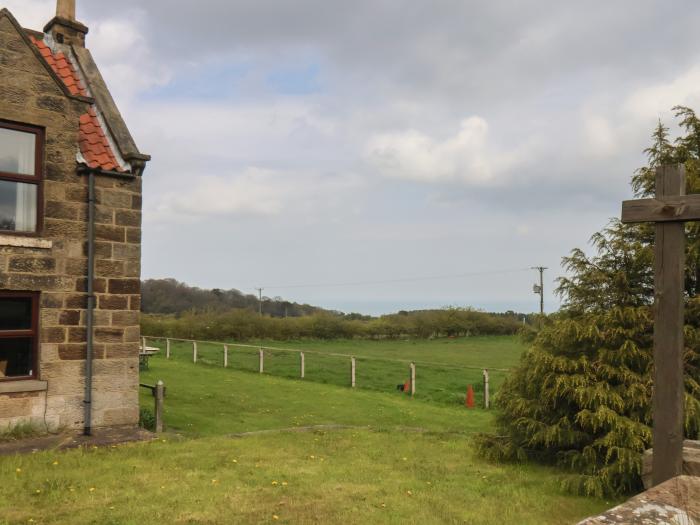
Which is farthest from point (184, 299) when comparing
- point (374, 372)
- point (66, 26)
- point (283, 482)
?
point (283, 482)

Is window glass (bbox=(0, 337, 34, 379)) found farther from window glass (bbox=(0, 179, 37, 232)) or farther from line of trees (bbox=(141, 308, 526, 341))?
line of trees (bbox=(141, 308, 526, 341))

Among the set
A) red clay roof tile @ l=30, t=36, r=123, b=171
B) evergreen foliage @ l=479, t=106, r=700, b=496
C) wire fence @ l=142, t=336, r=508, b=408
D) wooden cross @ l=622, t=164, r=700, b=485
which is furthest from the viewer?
wire fence @ l=142, t=336, r=508, b=408

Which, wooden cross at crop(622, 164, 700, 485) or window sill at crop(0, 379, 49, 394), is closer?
wooden cross at crop(622, 164, 700, 485)

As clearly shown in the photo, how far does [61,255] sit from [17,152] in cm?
180

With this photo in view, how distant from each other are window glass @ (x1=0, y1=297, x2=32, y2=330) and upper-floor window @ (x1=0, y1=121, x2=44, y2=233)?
111cm

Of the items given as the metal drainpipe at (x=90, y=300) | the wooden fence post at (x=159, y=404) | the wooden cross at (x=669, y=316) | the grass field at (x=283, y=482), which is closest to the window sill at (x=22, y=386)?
the metal drainpipe at (x=90, y=300)

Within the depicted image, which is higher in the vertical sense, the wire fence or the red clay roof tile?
the red clay roof tile

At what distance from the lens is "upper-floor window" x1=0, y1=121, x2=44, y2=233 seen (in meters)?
9.66

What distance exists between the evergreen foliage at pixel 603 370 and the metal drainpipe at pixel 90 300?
6380mm

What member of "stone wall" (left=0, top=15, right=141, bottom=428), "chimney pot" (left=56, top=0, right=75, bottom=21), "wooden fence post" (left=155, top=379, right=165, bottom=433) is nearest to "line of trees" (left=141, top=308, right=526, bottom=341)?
"wooden fence post" (left=155, top=379, right=165, bottom=433)

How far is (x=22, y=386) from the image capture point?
9445mm

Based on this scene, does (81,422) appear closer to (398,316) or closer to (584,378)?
(584,378)

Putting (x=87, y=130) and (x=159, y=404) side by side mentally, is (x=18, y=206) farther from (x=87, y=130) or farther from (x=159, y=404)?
(x=159, y=404)

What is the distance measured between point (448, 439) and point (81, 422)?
20.6ft
